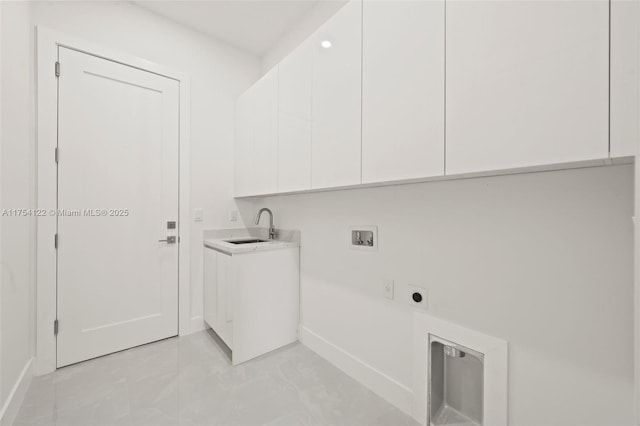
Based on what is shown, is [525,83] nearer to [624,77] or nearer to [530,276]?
[624,77]

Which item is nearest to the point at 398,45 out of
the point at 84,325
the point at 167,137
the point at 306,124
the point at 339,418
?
the point at 306,124

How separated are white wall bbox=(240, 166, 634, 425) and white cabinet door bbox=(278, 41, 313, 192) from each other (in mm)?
487

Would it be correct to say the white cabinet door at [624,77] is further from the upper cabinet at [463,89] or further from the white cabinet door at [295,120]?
the white cabinet door at [295,120]

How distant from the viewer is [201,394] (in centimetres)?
154

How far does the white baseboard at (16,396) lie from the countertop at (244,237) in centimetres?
127

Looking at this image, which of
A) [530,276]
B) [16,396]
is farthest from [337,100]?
[16,396]

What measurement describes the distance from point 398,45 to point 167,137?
198cm

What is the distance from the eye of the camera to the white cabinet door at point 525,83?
708 millimetres

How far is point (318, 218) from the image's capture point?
2.00 metres

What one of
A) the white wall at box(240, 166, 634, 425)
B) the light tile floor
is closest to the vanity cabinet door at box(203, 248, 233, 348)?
the light tile floor

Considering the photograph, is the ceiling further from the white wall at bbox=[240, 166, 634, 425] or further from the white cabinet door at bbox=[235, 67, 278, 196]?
the white wall at bbox=[240, 166, 634, 425]

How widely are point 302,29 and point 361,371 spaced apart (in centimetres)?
272

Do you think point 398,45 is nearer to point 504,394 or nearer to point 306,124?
point 306,124

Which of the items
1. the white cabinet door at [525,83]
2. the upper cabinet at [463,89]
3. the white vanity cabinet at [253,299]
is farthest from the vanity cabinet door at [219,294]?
the white cabinet door at [525,83]
